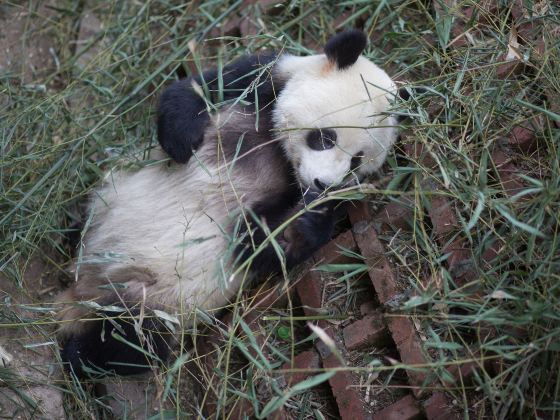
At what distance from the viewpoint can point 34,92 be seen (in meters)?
3.26

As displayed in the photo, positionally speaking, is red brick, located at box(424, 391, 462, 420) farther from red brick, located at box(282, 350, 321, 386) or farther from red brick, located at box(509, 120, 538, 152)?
red brick, located at box(509, 120, 538, 152)

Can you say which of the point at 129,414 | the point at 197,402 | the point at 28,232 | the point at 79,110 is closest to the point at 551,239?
the point at 197,402

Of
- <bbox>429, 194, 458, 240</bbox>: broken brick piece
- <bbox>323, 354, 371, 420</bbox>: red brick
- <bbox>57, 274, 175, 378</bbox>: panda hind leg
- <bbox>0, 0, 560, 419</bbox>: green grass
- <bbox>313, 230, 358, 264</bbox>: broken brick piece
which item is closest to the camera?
<bbox>0, 0, 560, 419</bbox>: green grass

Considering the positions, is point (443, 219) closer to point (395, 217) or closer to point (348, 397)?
point (395, 217)

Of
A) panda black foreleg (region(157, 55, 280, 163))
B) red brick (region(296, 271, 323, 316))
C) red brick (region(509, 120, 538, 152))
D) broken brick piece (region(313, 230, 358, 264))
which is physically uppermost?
panda black foreleg (region(157, 55, 280, 163))

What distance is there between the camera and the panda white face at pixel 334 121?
2.58 metres

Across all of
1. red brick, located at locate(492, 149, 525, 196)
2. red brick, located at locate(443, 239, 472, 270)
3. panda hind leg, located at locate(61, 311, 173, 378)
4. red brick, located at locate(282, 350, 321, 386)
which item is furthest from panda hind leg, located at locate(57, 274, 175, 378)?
red brick, located at locate(492, 149, 525, 196)

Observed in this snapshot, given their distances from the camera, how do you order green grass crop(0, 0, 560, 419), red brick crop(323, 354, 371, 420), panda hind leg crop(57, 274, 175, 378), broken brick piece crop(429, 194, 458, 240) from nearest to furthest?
1. green grass crop(0, 0, 560, 419)
2. red brick crop(323, 354, 371, 420)
3. broken brick piece crop(429, 194, 458, 240)
4. panda hind leg crop(57, 274, 175, 378)

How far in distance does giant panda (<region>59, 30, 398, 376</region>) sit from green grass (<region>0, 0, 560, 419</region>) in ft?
0.48

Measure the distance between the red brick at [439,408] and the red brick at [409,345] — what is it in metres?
0.05

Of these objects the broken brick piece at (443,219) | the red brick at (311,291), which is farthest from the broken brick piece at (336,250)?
the broken brick piece at (443,219)

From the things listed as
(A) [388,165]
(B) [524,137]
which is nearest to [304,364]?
(A) [388,165]

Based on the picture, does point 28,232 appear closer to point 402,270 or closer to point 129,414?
point 129,414

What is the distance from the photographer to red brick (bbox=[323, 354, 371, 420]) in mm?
2387
